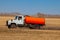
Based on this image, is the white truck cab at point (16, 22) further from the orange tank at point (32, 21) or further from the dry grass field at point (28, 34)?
the dry grass field at point (28, 34)

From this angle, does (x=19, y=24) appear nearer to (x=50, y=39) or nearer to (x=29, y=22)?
(x=29, y=22)

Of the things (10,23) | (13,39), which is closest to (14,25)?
(10,23)

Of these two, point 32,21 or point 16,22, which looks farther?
point 16,22

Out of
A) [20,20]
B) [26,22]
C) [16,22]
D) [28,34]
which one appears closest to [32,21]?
[26,22]

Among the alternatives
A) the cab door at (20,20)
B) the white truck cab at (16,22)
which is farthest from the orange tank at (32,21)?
the white truck cab at (16,22)

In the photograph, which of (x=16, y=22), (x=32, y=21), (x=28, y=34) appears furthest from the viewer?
(x=16, y=22)

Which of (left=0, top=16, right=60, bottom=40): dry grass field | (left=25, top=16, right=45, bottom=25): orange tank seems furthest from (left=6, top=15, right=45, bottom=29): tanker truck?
(left=0, top=16, right=60, bottom=40): dry grass field

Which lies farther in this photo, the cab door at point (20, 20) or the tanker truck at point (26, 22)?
the cab door at point (20, 20)

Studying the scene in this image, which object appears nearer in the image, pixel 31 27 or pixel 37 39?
pixel 37 39

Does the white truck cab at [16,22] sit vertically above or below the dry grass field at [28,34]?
above

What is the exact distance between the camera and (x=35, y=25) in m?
30.5

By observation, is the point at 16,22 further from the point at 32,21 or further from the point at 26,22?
the point at 32,21

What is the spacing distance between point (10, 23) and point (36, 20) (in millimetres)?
4119

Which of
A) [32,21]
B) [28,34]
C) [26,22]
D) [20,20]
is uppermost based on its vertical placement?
[20,20]
